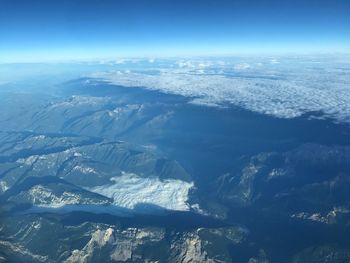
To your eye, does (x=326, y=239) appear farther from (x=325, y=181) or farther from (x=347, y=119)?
(x=347, y=119)

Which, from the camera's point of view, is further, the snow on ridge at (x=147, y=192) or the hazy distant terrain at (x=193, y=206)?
the snow on ridge at (x=147, y=192)

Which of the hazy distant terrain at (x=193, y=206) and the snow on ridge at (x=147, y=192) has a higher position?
the hazy distant terrain at (x=193, y=206)

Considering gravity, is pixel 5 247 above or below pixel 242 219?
above

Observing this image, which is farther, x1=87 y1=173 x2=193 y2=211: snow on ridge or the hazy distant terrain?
x1=87 y1=173 x2=193 y2=211: snow on ridge

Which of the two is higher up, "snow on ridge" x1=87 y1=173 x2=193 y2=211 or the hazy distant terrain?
the hazy distant terrain

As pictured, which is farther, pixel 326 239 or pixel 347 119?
pixel 347 119

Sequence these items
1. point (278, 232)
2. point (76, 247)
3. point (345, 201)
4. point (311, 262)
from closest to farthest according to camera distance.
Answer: point (311, 262)
point (76, 247)
point (278, 232)
point (345, 201)

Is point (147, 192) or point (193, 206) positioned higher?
point (193, 206)

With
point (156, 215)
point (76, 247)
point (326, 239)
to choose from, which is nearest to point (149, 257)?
point (76, 247)
